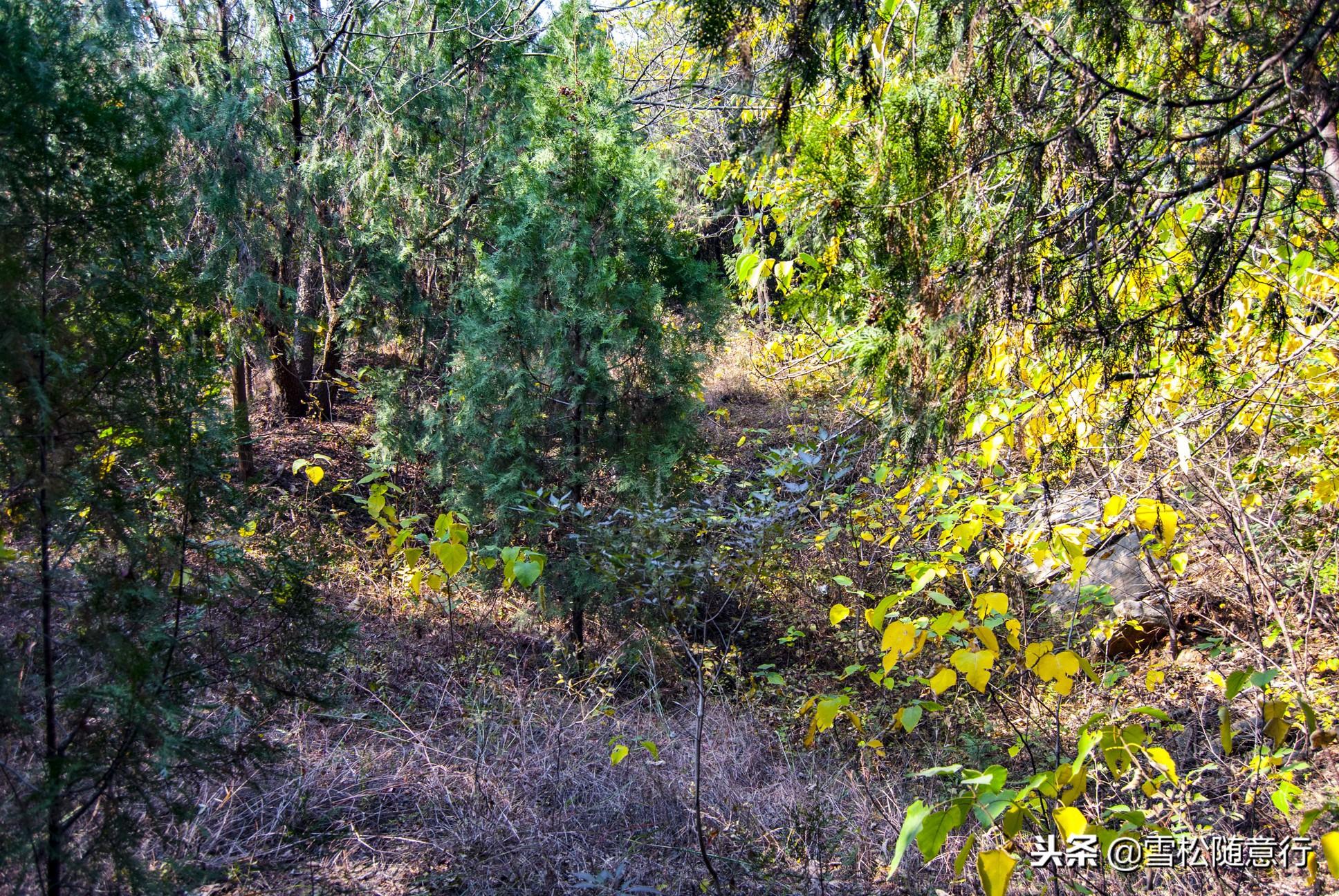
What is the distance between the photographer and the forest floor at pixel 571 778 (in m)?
2.93

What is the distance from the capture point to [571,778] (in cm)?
355

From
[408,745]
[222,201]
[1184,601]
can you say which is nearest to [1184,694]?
[1184,601]

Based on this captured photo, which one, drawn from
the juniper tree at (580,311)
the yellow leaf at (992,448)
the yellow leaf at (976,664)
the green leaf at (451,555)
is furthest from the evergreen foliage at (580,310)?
the yellow leaf at (976,664)

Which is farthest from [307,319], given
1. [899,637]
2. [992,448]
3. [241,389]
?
[899,637]

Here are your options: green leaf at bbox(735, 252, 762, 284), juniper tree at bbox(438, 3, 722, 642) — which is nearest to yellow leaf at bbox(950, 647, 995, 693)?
green leaf at bbox(735, 252, 762, 284)

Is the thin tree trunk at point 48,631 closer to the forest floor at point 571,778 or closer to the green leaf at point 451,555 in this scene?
the forest floor at point 571,778

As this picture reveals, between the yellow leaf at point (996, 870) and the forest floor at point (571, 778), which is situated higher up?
the yellow leaf at point (996, 870)

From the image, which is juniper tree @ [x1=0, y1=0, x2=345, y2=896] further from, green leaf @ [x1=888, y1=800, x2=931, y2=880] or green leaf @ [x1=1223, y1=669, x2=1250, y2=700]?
green leaf @ [x1=1223, y1=669, x2=1250, y2=700]

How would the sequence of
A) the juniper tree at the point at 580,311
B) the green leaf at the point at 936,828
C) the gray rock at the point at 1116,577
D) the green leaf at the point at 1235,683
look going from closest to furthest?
the green leaf at the point at 936,828 < the green leaf at the point at 1235,683 < the juniper tree at the point at 580,311 < the gray rock at the point at 1116,577

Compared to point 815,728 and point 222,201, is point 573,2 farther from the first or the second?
point 815,728

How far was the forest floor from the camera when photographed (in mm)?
2932

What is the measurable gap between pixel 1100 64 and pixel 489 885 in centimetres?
317

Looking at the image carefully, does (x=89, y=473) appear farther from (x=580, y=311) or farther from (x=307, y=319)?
(x=307, y=319)

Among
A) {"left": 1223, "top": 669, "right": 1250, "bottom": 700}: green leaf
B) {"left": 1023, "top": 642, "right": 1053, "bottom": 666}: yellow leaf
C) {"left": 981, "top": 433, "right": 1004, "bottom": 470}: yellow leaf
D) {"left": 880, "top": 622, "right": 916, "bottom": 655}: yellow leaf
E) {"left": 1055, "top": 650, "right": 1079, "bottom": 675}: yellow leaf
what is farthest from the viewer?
{"left": 981, "top": 433, "right": 1004, "bottom": 470}: yellow leaf
